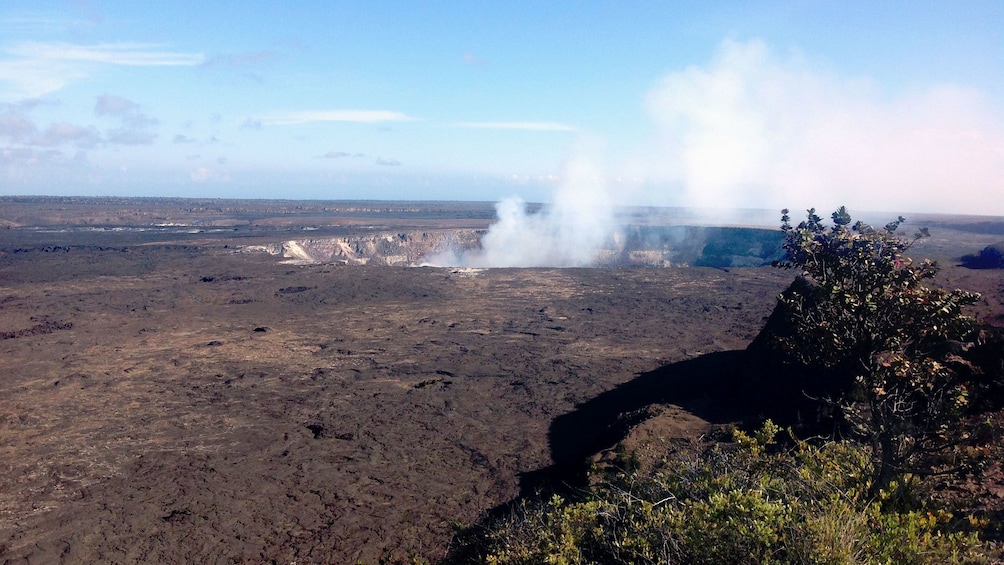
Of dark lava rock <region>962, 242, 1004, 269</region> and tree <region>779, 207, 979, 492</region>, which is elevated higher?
tree <region>779, 207, 979, 492</region>

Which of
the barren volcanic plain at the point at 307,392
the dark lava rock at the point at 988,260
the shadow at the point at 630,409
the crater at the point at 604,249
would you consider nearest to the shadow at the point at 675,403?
the shadow at the point at 630,409

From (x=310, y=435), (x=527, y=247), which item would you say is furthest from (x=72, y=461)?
(x=527, y=247)

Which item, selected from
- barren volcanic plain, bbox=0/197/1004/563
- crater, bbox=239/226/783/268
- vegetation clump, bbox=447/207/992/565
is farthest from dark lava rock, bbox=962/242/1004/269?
vegetation clump, bbox=447/207/992/565

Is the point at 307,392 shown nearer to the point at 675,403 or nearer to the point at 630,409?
the point at 630,409

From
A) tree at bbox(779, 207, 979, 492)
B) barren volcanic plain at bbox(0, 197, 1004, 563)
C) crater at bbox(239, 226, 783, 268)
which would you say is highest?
tree at bbox(779, 207, 979, 492)

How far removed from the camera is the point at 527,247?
64.5 metres

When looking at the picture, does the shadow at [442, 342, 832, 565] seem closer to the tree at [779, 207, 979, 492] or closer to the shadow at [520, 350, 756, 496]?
the shadow at [520, 350, 756, 496]

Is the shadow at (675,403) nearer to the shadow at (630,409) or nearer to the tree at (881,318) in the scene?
the shadow at (630,409)

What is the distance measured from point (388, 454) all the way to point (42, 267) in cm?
4103

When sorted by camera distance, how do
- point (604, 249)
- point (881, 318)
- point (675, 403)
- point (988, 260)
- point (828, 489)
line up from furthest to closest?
point (604, 249)
point (988, 260)
point (675, 403)
point (881, 318)
point (828, 489)

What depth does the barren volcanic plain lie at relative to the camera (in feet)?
35.8

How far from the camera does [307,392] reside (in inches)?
720

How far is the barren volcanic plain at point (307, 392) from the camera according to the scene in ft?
35.8

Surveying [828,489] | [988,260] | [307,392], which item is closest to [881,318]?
[828,489]
